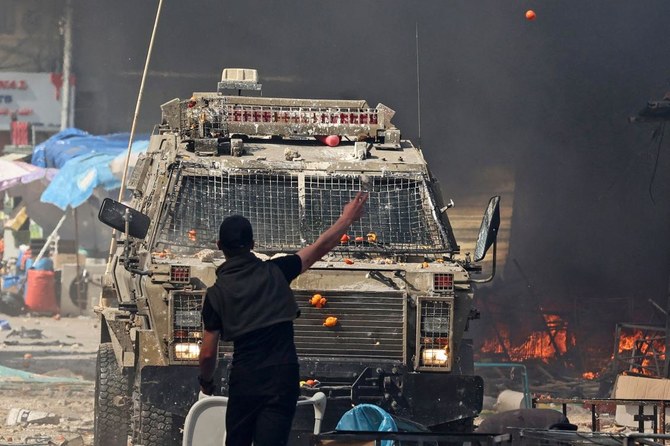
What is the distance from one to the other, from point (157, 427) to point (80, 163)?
1601 centimetres

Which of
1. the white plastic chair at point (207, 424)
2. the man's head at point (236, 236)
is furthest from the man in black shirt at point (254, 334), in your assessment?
the white plastic chair at point (207, 424)

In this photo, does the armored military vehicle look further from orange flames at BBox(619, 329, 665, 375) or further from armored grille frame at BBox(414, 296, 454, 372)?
orange flames at BBox(619, 329, 665, 375)

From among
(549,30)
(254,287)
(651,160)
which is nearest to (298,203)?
(254,287)

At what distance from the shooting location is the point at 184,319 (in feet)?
31.1

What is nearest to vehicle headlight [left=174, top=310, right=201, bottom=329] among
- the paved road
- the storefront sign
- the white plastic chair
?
the white plastic chair

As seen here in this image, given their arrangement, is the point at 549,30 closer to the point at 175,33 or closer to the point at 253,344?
the point at 175,33

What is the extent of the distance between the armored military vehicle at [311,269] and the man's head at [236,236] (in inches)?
115

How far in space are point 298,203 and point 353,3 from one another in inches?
689

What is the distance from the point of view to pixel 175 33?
99.3ft

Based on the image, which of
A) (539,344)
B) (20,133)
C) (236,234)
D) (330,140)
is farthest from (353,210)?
(20,133)

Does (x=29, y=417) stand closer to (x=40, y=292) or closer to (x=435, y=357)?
(x=435, y=357)

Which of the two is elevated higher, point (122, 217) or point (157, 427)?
point (122, 217)

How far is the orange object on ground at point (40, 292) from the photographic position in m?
23.9

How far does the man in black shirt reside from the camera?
6.31m
